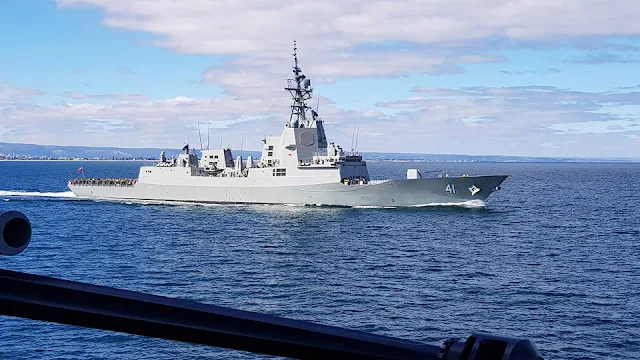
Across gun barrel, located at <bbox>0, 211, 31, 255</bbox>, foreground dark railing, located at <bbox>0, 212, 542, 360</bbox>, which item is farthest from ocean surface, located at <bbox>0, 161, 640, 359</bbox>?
foreground dark railing, located at <bbox>0, 212, 542, 360</bbox>

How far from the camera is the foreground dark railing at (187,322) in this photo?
173 centimetres

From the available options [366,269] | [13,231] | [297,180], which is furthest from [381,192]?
[13,231]

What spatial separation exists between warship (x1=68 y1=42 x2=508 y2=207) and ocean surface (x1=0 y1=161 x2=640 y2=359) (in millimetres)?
1702

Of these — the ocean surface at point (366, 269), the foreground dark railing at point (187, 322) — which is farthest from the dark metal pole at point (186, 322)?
the ocean surface at point (366, 269)

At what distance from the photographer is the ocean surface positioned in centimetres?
2172

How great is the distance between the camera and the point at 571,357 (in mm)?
19547

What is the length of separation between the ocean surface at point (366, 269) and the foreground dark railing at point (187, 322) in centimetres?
1898

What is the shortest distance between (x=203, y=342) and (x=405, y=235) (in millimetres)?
43250

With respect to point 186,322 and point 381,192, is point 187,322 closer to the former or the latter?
point 186,322

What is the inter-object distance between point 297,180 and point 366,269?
29.0m

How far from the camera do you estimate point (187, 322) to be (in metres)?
1.81

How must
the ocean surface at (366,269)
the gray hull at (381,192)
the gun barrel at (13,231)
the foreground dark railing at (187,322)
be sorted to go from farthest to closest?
the gray hull at (381,192), the ocean surface at (366,269), the gun barrel at (13,231), the foreground dark railing at (187,322)

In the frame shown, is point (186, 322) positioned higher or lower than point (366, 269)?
higher

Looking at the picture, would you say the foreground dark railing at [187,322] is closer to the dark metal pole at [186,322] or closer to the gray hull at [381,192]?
the dark metal pole at [186,322]
